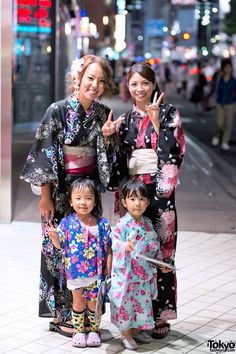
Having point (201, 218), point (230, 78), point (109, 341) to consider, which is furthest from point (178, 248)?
point (230, 78)

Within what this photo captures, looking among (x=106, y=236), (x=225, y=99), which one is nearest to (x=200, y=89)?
(x=225, y=99)

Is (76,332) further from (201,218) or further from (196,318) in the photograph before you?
(201,218)

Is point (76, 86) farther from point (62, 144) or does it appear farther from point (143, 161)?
point (143, 161)

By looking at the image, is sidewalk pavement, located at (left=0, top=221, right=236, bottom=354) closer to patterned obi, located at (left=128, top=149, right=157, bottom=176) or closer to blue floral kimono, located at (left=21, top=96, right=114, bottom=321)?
blue floral kimono, located at (left=21, top=96, right=114, bottom=321)

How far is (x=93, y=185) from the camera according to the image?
15.2ft

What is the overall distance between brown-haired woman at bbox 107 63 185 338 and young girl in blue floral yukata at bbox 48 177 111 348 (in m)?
0.35

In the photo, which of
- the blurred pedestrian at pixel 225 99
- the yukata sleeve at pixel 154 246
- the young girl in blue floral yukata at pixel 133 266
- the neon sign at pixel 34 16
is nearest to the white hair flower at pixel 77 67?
the young girl in blue floral yukata at pixel 133 266

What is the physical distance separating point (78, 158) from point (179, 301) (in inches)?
62.2

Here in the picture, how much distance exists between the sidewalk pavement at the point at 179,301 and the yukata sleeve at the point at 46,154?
3.38 ft

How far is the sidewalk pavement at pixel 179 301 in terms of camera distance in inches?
184

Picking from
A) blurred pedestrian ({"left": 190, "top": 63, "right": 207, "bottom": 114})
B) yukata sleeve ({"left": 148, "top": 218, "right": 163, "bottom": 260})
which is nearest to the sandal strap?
yukata sleeve ({"left": 148, "top": 218, "right": 163, "bottom": 260})

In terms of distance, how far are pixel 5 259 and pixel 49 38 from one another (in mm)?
9721

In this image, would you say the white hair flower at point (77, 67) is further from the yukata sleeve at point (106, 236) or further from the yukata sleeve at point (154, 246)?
the yukata sleeve at point (154, 246)

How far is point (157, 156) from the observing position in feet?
15.5
